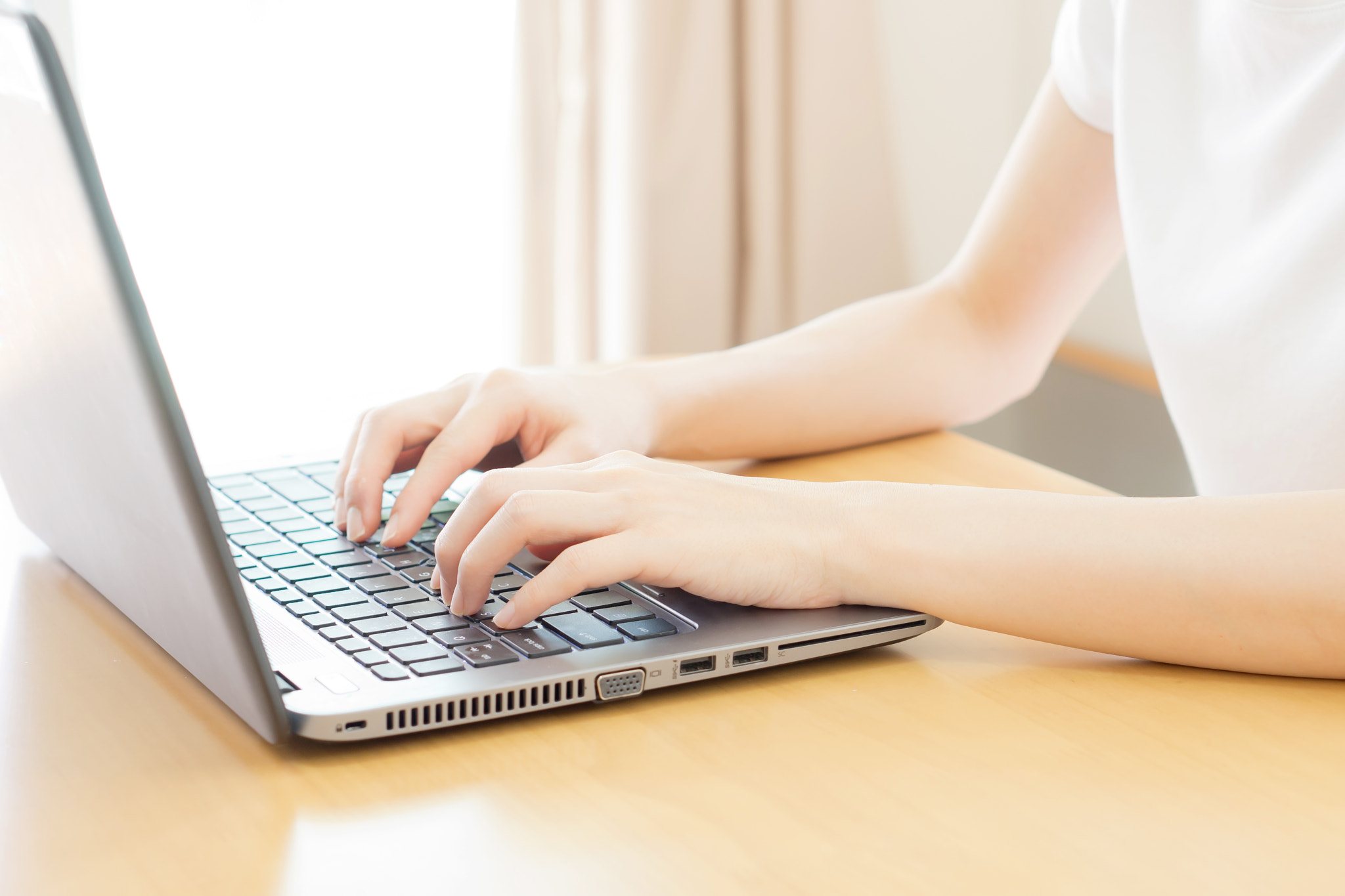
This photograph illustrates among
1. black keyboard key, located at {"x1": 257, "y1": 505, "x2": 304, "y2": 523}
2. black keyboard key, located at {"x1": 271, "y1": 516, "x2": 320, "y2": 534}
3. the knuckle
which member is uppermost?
the knuckle

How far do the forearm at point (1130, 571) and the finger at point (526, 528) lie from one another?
0.12 m

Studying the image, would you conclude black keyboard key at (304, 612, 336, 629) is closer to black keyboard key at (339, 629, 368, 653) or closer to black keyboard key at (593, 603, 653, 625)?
black keyboard key at (339, 629, 368, 653)

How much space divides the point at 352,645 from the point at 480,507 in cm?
9

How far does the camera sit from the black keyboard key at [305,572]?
2.08 ft

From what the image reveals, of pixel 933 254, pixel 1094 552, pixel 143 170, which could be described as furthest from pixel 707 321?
pixel 1094 552

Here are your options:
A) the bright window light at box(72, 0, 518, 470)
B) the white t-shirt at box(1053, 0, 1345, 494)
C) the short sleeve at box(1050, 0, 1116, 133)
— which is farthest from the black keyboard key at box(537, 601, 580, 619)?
the bright window light at box(72, 0, 518, 470)

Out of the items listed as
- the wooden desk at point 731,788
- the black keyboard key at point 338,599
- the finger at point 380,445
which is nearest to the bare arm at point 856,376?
the finger at point 380,445

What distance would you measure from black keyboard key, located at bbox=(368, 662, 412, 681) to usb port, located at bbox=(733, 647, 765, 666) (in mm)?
147

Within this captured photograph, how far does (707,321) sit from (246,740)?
1518 millimetres

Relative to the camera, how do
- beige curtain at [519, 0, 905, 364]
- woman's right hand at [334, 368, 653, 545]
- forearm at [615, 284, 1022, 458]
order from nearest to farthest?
woman's right hand at [334, 368, 653, 545]
forearm at [615, 284, 1022, 458]
beige curtain at [519, 0, 905, 364]

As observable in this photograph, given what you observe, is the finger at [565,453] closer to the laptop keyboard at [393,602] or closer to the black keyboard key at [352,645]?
the laptop keyboard at [393,602]

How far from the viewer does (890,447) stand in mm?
957

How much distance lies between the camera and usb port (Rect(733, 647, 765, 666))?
0.55m

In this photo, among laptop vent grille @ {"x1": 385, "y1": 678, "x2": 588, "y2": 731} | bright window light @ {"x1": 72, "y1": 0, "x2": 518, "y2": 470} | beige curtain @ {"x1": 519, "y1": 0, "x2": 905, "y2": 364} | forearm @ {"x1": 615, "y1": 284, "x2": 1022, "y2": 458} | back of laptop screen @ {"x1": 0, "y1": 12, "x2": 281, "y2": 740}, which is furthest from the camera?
beige curtain @ {"x1": 519, "y1": 0, "x2": 905, "y2": 364}
